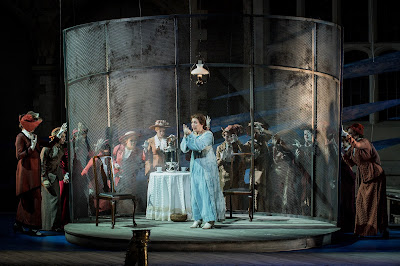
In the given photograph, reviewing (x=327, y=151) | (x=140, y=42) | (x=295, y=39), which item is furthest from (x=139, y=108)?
(x=327, y=151)

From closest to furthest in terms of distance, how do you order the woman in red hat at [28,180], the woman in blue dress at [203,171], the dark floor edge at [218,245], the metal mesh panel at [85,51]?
the dark floor edge at [218,245]
the woman in blue dress at [203,171]
the woman in red hat at [28,180]
the metal mesh panel at [85,51]

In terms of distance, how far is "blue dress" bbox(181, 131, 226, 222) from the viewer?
810cm

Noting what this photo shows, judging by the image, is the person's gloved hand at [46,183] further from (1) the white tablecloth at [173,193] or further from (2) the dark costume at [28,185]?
(1) the white tablecloth at [173,193]

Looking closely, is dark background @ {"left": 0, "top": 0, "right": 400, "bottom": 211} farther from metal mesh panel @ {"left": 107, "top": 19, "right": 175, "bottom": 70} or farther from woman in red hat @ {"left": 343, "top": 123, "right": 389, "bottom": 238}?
woman in red hat @ {"left": 343, "top": 123, "right": 389, "bottom": 238}

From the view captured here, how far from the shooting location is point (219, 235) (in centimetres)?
771

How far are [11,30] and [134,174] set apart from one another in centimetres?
508

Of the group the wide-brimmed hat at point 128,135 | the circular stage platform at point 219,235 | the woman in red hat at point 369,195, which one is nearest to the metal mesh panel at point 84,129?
the wide-brimmed hat at point 128,135

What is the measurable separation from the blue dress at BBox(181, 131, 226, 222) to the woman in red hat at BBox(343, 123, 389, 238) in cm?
170

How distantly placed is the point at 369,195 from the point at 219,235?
1.95 metres

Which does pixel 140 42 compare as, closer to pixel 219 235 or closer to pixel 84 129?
pixel 84 129

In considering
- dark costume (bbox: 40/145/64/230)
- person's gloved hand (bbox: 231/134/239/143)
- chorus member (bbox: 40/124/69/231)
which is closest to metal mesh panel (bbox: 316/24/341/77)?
person's gloved hand (bbox: 231/134/239/143)

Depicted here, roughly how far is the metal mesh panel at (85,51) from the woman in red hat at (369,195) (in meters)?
3.45

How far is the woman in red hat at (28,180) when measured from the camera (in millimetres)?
8734

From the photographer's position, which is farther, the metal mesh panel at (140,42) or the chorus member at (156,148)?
the chorus member at (156,148)
